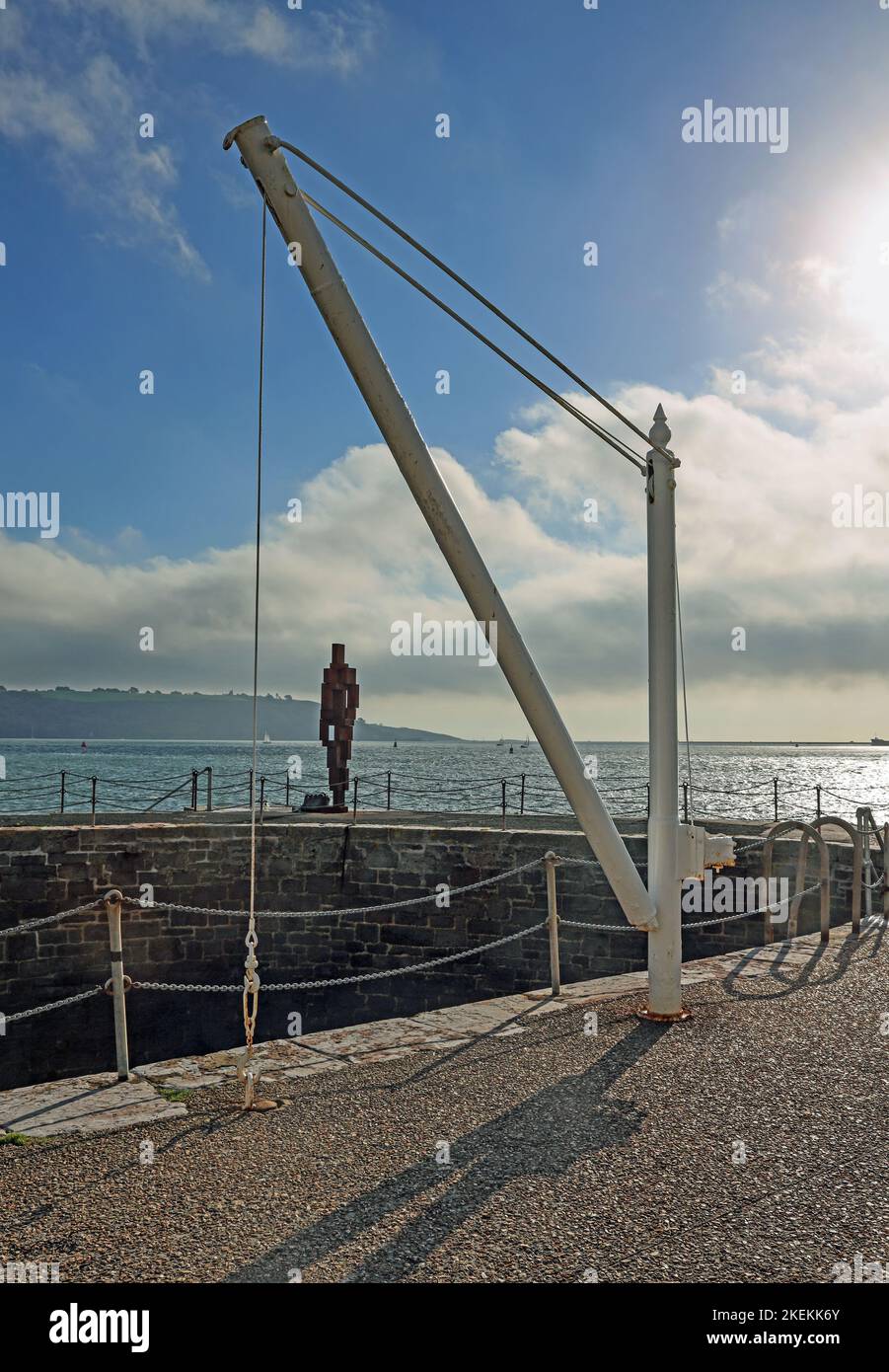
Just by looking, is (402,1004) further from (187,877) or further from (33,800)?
(33,800)

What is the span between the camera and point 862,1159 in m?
4.31

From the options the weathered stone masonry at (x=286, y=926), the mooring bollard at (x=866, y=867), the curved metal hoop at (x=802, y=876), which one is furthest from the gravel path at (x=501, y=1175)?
the weathered stone masonry at (x=286, y=926)

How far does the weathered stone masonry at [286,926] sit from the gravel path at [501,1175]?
8097 mm

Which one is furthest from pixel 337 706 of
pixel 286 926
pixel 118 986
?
pixel 118 986

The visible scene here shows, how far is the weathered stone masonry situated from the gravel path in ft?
26.6

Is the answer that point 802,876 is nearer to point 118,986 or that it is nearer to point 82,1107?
point 118,986

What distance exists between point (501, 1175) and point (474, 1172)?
0.12 m

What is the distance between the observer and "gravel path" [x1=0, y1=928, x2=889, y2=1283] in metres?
3.39

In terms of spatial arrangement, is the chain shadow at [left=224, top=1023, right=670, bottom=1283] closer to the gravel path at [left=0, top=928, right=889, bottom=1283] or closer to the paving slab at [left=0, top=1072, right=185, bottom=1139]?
the gravel path at [left=0, top=928, right=889, bottom=1283]

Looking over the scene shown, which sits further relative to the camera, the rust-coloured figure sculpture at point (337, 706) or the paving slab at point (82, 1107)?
the rust-coloured figure sculpture at point (337, 706)

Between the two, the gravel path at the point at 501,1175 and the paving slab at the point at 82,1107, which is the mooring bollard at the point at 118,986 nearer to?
the paving slab at the point at 82,1107

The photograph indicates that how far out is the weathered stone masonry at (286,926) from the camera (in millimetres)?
13344
